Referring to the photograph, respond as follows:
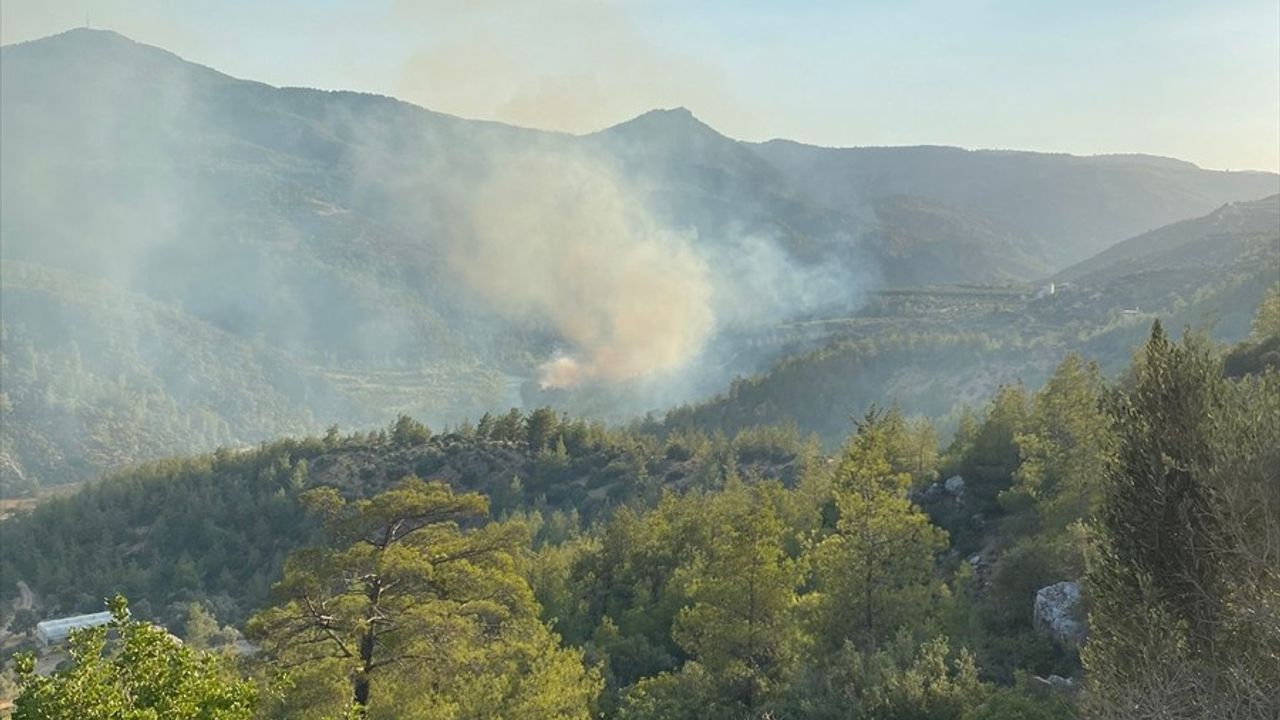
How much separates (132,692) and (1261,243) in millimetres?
217986

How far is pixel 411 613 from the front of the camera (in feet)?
60.4

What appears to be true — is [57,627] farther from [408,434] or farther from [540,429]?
[540,429]

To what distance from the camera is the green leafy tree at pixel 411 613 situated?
18016 millimetres

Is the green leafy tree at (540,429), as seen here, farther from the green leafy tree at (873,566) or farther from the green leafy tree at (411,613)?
the green leafy tree at (411,613)

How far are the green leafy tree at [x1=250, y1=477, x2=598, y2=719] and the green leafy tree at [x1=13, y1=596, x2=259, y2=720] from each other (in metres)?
6.64

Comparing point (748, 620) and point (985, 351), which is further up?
point (748, 620)

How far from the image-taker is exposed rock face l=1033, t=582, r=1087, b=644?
2503 cm

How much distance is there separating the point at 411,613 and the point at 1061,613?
18696 mm

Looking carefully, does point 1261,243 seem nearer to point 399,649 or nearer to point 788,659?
point 788,659

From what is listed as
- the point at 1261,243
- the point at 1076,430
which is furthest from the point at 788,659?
the point at 1261,243

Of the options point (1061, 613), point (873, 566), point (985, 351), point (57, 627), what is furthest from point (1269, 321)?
point (57, 627)

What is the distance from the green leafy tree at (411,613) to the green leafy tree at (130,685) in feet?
21.8

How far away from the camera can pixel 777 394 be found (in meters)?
152

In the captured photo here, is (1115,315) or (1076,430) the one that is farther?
(1115,315)
